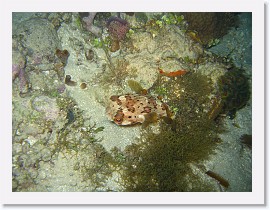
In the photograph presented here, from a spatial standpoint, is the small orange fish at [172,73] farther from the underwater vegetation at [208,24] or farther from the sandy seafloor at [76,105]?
the underwater vegetation at [208,24]

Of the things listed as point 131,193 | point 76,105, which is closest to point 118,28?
point 76,105

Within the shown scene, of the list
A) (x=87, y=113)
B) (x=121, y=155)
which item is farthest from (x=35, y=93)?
(x=121, y=155)

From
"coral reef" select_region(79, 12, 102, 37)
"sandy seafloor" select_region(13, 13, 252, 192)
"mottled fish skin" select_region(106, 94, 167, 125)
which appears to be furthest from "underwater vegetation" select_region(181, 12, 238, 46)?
"mottled fish skin" select_region(106, 94, 167, 125)

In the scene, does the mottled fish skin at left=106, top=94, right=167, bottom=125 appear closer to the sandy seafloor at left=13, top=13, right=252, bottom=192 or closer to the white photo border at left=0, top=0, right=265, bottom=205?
the sandy seafloor at left=13, top=13, right=252, bottom=192

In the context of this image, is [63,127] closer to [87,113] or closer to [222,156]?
[87,113]

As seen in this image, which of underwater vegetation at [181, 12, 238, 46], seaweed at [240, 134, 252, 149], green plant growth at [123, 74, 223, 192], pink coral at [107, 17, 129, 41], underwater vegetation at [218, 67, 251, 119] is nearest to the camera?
green plant growth at [123, 74, 223, 192]

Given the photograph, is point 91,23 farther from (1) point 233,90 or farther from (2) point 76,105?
(1) point 233,90
